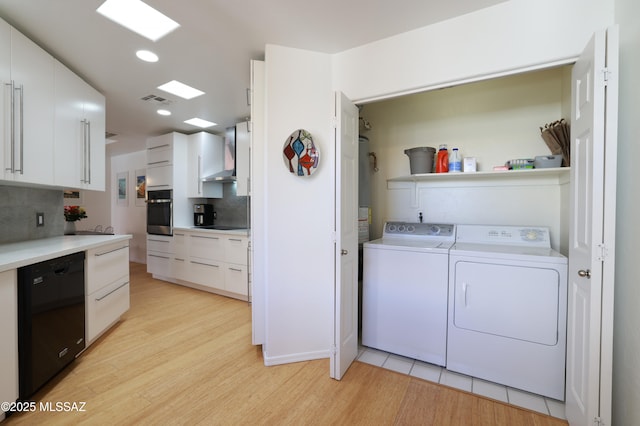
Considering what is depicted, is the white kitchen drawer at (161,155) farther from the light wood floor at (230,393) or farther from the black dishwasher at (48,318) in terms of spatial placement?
the light wood floor at (230,393)

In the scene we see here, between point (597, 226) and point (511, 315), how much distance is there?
0.84 m

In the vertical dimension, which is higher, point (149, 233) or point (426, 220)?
point (426, 220)

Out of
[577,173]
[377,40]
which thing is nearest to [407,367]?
[577,173]

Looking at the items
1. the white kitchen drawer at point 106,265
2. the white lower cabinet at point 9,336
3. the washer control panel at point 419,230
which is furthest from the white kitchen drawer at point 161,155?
the washer control panel at point 419,230

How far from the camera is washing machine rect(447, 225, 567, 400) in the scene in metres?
1.65

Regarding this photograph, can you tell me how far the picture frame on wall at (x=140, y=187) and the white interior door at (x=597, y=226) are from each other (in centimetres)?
643

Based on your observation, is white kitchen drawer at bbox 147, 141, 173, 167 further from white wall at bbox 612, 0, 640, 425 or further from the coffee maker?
white wall at bbox 612, 0, 640, 425

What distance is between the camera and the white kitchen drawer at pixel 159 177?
13.6 ft

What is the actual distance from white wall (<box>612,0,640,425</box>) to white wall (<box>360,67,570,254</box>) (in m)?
0.75

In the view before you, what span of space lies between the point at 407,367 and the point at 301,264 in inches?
44.1

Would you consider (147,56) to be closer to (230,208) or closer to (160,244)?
(230,208)

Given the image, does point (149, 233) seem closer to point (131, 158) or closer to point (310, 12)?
point (131, 158)

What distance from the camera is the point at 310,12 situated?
1658mm

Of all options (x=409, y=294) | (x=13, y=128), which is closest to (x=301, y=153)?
(x=409, y=294)
